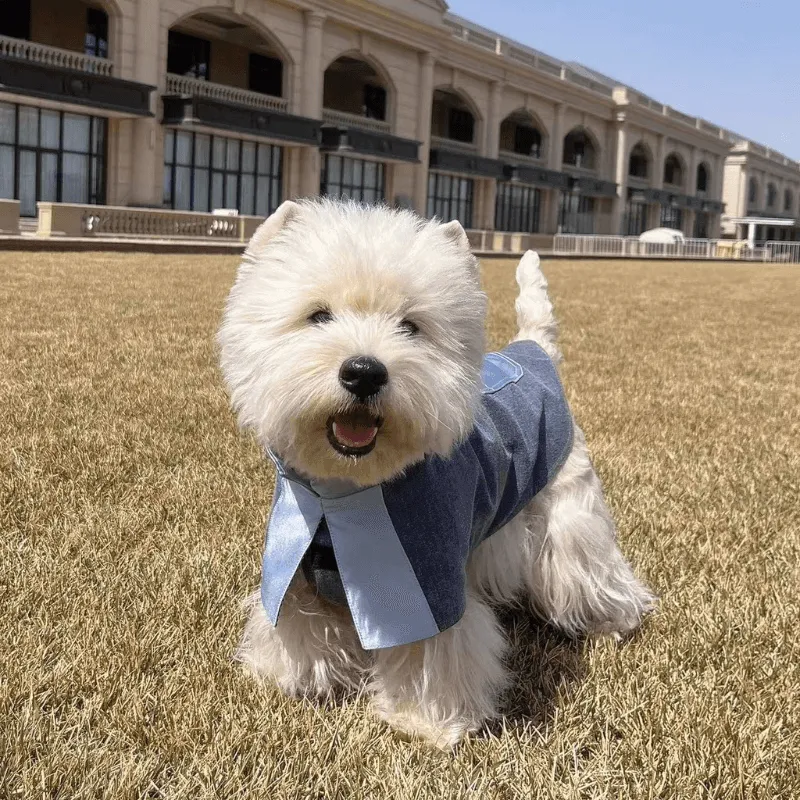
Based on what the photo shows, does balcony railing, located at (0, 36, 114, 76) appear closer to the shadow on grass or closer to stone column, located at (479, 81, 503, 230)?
stone column, located at (479, 81, 503, 230)

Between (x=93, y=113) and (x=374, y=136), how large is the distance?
13.6m

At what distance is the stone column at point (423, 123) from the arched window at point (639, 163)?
26.1m

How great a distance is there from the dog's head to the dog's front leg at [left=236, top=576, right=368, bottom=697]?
47 cm

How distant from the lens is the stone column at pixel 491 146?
155 ft

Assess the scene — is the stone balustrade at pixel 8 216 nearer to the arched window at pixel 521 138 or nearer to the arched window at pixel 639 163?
the arched window at pixel 521 138

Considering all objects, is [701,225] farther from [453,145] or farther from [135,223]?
[135,223]

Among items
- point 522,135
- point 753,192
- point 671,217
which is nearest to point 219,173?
point 522,135

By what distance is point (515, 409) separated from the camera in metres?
2.48

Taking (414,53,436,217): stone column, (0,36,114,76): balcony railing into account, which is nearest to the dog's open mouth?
(0,36,114,76): balcony railing

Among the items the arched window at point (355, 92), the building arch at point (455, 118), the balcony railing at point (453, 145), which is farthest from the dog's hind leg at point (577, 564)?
the building arch at point (455, 118)

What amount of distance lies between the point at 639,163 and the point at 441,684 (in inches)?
2688

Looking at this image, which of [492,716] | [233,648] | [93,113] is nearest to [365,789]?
[492,716]

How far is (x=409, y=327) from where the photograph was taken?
1.90 m

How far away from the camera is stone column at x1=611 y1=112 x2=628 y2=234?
5828 centimetres
